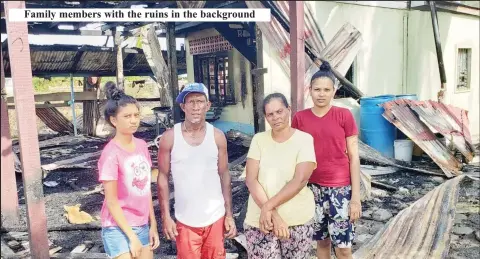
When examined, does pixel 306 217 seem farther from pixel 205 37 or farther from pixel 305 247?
pixel 205 37

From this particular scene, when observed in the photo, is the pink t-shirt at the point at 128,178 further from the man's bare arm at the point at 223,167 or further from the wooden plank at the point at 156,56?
the wooden plank at the point at 156,56

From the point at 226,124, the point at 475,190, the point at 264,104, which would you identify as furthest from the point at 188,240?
the point at 226,124

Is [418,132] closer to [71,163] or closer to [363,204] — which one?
[363,204]

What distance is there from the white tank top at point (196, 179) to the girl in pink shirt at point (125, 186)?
0.19m

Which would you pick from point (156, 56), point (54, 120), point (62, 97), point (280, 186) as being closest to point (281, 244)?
point (280, 186)

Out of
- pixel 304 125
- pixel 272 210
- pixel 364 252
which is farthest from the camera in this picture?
pixel 364 252

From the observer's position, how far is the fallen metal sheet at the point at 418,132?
6938 millimetres

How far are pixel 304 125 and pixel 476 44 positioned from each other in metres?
10.4

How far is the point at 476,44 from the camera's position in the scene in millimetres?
10836

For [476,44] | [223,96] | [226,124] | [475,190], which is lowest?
[475,190]

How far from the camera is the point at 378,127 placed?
775 centimetres

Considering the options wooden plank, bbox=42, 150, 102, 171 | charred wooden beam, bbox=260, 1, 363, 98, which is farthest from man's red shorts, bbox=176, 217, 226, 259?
wooden plank, bbox=42, 150, 102, 171

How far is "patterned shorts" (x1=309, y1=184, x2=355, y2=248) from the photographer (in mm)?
2617

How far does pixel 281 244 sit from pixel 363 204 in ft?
10.8
